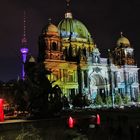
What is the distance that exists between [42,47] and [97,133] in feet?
171

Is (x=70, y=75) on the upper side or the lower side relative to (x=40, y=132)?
upper

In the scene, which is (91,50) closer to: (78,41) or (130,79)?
(78,41)

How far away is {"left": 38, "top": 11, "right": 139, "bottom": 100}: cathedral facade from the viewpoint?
6994cm

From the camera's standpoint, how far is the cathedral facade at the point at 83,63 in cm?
6994

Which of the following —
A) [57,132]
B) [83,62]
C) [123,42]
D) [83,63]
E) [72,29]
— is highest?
[72,29]

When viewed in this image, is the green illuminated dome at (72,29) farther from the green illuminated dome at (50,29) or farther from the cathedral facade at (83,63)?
the green illuminated dome at (50,29)

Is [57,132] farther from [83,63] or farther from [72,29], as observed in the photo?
[72,29]

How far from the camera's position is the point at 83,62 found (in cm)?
7500

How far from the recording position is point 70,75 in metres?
72.3

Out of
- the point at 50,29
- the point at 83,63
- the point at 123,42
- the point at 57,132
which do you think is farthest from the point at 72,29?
the point at 57,132

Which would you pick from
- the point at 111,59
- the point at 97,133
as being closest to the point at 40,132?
the point at 97,133

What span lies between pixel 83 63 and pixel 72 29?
1169cm

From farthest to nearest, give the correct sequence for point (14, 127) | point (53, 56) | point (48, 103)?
point (53, 56), point (48, 103), point (14, 127)

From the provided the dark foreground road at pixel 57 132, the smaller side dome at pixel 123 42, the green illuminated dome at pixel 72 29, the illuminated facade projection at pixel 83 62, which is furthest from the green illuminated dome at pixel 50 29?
the dark foreground road at pixel 57 132
